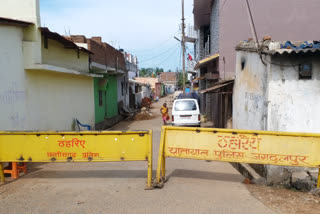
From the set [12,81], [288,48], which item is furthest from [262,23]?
[12,81]

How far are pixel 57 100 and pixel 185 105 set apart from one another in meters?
7.22

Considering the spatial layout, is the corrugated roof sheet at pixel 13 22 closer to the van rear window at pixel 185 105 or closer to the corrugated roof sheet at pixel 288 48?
the corrugated roof sheet at pixel 288 48

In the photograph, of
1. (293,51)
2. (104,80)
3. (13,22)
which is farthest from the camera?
(104,80)

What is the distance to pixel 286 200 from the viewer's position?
5223 mm

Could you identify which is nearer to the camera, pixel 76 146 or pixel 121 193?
pixel 121 193

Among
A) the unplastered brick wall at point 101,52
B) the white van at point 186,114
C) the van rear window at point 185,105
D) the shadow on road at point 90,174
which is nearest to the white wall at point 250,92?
the shadow on road at point 90,174

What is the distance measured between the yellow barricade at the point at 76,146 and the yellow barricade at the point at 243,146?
518 millimetres

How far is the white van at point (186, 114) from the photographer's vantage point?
1505 centimetres

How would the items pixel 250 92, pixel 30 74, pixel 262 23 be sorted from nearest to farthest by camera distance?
pixel 250 92 < pixel 30 74 < pixel 262 23

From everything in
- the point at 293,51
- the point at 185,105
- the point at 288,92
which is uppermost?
the point at 293,51

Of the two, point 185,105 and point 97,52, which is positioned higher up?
point 97,52

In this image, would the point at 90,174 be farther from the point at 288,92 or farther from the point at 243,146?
the point at 288,92

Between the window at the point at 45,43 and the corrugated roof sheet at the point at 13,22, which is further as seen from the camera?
the window at the point at 45,43

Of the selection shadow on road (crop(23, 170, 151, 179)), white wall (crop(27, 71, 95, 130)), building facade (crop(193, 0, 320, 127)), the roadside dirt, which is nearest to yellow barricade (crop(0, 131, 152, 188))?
shadow on road (crop(23, 170, 151, 179))
